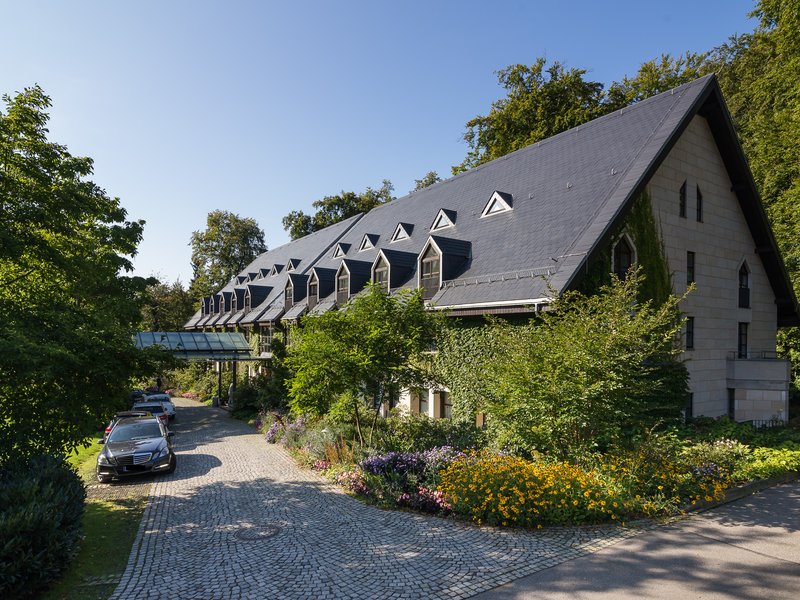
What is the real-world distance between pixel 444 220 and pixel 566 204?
664cm

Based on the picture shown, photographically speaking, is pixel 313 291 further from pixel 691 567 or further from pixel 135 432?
pixel 691 567

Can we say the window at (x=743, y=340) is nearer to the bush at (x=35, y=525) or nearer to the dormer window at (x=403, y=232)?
the dormer window at (x=403, y=232)

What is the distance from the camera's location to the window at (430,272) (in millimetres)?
18281

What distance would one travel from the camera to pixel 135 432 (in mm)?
15172

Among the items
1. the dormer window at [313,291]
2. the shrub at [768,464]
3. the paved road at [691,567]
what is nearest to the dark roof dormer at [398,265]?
the dormer window at [313,291]

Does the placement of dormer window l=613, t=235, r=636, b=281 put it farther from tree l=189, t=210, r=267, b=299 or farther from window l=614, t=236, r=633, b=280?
tree l=189, t=210, r=267, b=299

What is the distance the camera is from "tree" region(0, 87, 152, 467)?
8.29m

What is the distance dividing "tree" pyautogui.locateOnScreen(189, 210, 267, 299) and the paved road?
57.6 m

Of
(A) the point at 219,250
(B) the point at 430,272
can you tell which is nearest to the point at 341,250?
(B) the point at 430,272

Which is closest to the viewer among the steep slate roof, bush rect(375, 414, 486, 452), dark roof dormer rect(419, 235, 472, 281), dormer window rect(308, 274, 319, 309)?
bush rect(375, 414, 486, 452)

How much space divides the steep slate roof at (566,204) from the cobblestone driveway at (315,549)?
6.84 metres

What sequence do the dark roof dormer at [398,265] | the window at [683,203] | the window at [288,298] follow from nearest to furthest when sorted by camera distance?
the window at [683,203] → the dark roof dormer at [398,265] → the window at [288,298]

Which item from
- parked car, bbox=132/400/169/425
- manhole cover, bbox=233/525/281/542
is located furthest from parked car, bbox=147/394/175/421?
manhole cover, bbox=233/525/281/542

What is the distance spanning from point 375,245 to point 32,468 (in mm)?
19721
